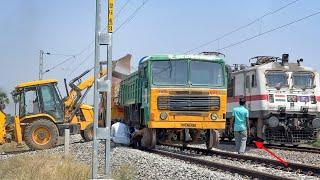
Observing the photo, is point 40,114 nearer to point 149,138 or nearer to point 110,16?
point 149,138

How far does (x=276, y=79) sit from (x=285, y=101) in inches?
37.8

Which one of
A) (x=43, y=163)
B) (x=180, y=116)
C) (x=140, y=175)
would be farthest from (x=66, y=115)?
(x=140, y=175)

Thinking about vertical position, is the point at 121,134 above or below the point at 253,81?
below

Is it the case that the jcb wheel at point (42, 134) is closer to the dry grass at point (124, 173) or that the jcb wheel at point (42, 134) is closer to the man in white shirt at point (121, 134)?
the man in white shirt at point (121, 134)

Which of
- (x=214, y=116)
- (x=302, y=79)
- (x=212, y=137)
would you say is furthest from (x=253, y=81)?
(x=214, y=116)

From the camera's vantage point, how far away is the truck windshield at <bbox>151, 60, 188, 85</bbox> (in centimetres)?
1792

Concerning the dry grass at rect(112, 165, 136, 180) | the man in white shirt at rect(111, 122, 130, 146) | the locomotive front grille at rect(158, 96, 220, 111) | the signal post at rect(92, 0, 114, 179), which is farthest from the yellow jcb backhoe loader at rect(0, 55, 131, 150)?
the signal post at rect(92, 0, 114, 179)

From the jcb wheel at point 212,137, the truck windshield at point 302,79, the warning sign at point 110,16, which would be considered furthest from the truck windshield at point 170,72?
the warning sign at point 110,16

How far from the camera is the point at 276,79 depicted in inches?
917

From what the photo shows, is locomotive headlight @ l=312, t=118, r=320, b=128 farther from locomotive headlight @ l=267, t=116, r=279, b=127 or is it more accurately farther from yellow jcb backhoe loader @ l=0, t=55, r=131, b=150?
yellow jcb backhoe loader @ l=0, t=55, r=131, b=150

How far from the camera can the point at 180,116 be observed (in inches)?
695

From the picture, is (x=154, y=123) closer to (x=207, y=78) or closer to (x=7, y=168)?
(x=207, y=78)

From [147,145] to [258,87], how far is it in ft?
20.6

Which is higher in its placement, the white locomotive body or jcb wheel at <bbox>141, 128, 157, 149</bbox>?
the white locomotive body
